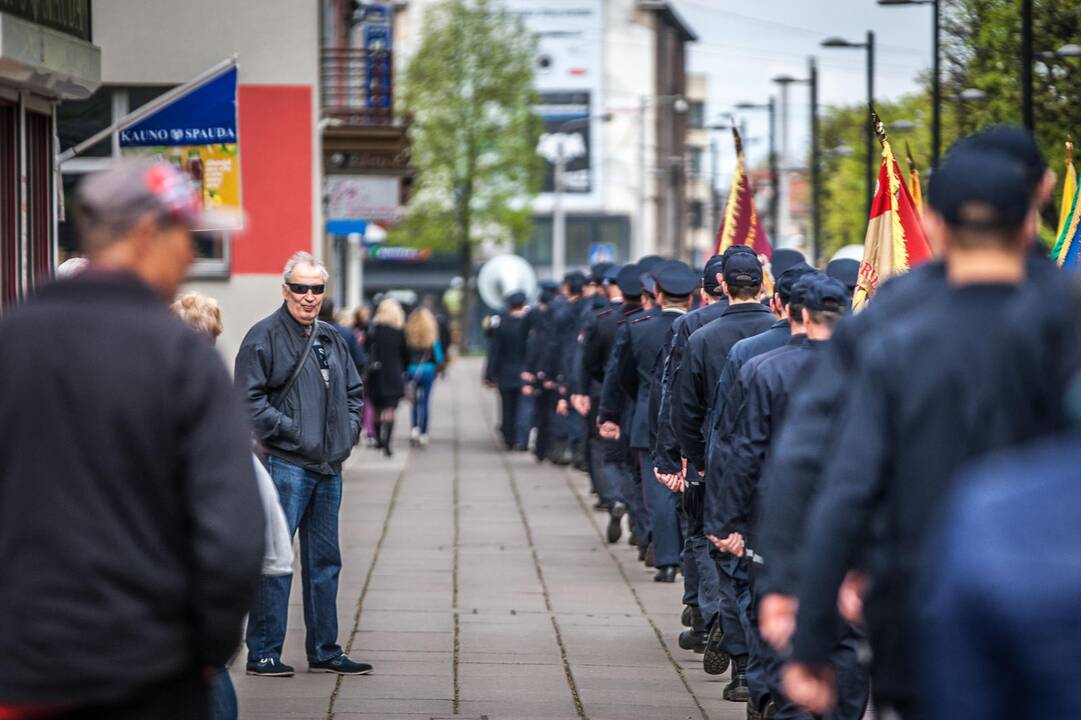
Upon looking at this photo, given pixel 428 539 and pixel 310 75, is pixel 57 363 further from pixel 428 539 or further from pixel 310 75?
pixel 310 75

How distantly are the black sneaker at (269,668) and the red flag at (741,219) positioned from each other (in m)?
6.68

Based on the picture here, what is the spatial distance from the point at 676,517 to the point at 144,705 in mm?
9253

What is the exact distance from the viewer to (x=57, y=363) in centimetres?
381

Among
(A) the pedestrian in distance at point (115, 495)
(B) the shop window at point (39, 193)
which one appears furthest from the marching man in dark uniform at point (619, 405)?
(A) the pedestrian in distance at point (115, 495)

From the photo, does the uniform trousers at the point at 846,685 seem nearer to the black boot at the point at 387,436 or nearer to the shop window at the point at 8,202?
the shop window at the point at 8,202

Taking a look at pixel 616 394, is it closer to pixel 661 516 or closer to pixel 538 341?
pixel 661 516

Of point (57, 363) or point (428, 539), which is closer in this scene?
point (57, 363)

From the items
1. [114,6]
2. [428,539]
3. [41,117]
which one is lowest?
[428,539]

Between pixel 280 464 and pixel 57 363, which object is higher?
pixel 57 363

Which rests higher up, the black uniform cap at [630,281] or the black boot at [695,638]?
the black uniform cap at [630,281]

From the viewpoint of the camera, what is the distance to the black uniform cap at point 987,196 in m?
3.74

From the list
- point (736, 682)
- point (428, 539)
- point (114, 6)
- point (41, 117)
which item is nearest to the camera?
point (736, 682)

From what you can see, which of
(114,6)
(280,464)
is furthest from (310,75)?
(280,464)

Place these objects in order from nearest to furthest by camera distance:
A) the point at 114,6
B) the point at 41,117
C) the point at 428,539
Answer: the point at 41,117 < the point at 428,539 < the point at 114,6
